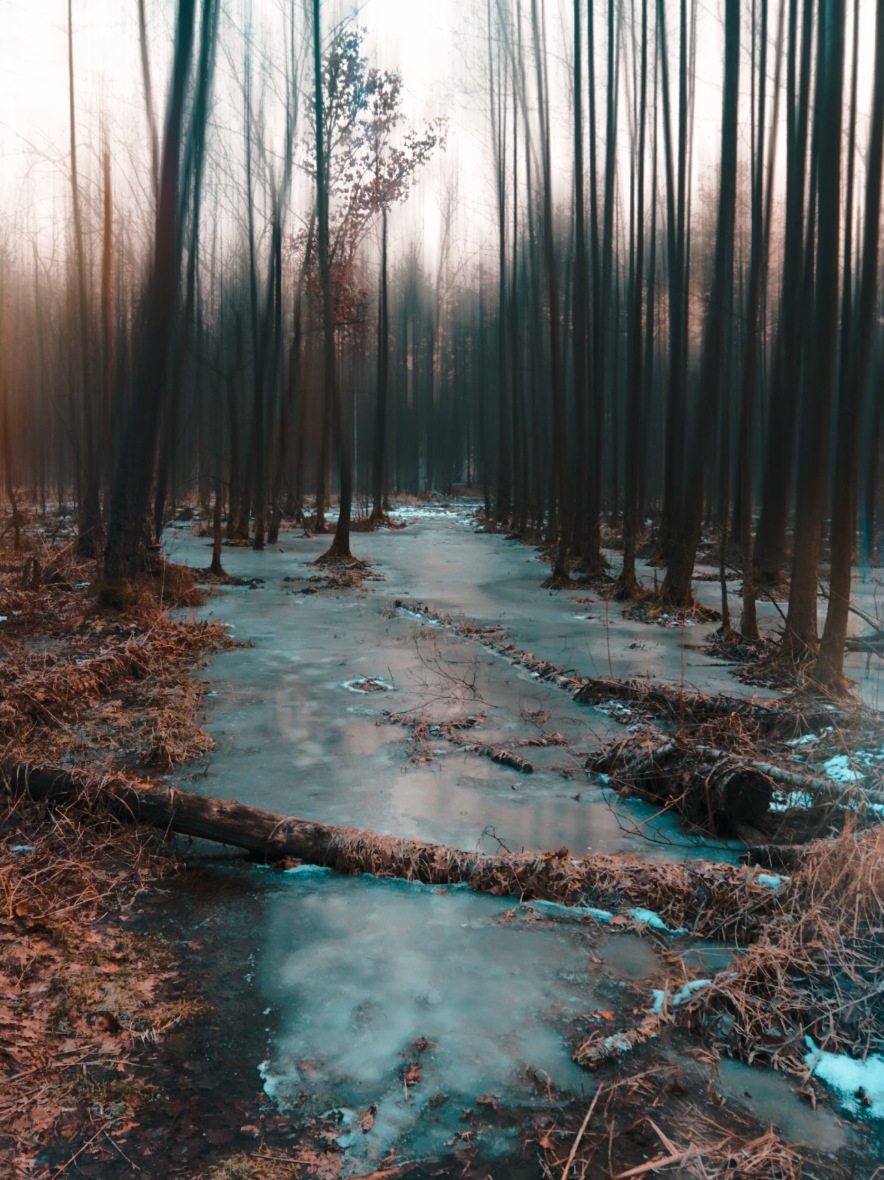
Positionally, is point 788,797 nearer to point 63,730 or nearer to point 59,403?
point 63,730

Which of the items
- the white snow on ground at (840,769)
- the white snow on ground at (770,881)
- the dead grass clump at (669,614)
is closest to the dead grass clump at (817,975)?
the white snow on ground at (770,881)

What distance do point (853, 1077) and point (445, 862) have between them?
1.97 meters

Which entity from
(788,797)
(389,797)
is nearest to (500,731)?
(389,797)

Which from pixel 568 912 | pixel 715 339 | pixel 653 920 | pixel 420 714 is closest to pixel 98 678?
pixel 420 714

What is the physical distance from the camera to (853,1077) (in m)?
2.85

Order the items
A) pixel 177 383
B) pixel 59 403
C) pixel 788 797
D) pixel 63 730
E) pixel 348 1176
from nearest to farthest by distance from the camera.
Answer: pixel 348 1176, pixel 788 797, pixel 63 730, pixel 177 383, pixel 59 403

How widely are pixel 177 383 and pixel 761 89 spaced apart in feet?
35.4

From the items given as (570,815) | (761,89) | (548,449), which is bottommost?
(570,815)

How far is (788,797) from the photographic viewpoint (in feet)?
16.6

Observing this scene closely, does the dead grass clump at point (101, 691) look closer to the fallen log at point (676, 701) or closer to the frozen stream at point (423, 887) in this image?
the frozen stream at point (423, 887)

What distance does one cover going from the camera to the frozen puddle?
270 cm

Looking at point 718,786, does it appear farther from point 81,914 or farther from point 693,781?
point 81,914

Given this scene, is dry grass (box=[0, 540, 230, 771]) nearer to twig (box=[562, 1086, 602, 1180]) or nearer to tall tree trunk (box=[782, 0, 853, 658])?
twig (box=[562, 1086, 602, 1180])

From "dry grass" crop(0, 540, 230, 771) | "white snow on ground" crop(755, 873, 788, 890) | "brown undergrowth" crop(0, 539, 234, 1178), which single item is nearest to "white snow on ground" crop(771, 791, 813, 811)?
"white snow on ground" crop(755, 873, 788, 890)
